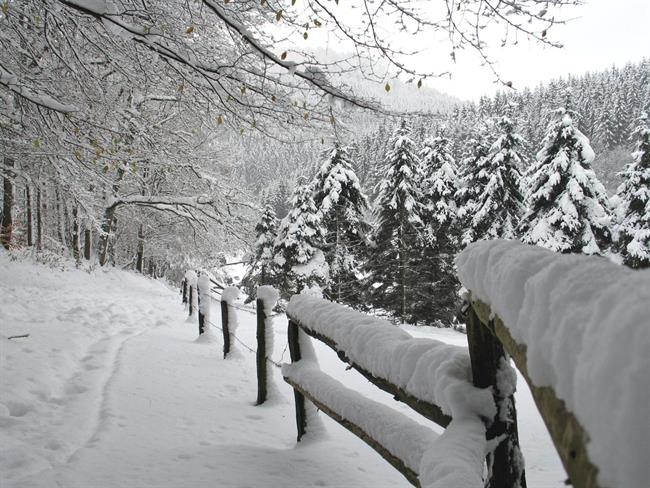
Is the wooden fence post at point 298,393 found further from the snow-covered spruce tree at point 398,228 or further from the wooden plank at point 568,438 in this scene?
the snow-covered spruce tree at point 398,228

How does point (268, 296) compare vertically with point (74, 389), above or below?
above

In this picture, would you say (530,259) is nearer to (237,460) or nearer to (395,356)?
(395,356)

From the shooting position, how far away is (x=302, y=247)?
20.0m

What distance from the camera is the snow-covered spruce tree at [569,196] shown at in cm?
1712

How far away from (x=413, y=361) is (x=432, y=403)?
0.21 m

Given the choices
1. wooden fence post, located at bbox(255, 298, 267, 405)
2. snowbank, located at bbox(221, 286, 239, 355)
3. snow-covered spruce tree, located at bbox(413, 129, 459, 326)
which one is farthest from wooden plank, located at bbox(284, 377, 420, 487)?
snow-covered spruce tree, located at bbox(413, 129, 459, 326)

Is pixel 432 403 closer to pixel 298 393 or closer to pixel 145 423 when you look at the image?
pixel 298 393

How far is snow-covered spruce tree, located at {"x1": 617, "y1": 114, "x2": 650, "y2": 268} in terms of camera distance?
17.3m

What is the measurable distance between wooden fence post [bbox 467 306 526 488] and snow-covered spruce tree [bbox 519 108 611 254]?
17528 mm

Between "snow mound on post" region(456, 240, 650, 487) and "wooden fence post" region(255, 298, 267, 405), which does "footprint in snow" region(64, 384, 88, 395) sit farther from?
"snow mound on post" region(456, 240, 650, 487)

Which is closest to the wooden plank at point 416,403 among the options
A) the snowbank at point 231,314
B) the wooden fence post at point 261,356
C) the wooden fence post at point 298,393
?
the wooden fence post at point 298,393

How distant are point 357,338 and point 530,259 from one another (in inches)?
56.3

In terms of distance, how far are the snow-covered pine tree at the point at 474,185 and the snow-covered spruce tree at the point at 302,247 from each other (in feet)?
25.7

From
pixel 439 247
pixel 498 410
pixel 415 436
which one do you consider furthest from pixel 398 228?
pixel 498 410
